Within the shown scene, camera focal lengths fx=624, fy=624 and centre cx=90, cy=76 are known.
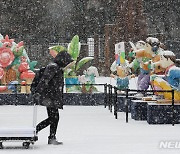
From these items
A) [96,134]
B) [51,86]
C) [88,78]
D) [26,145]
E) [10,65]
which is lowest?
[96,134]

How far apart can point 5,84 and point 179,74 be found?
995 centimetres

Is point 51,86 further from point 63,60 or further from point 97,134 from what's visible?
point 97,134

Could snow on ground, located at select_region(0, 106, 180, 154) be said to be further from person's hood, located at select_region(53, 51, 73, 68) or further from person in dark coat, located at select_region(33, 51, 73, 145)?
person's hood, located at select_region(53, 51, 73, 68)

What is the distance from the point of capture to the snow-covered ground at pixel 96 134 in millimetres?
10969

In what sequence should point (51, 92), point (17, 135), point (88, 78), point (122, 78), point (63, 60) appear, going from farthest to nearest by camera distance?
point (88, 78) < point (122, 78) < point (63, 60) < point (51, 92) < point (17, 135)

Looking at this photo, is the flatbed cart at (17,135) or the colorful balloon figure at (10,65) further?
the colorful balloon figure at (10,65)

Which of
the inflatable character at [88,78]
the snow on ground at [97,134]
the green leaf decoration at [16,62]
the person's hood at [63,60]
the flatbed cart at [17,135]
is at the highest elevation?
the person's hood at [63,60]

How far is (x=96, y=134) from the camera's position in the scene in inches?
532

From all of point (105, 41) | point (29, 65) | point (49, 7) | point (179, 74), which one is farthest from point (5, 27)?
point (179, 74)

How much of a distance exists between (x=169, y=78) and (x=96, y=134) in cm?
313

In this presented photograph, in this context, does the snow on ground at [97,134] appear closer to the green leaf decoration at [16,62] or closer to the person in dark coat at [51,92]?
the person in dark coat at [51,92]

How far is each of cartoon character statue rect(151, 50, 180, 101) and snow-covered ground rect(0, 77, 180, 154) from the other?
947 mm

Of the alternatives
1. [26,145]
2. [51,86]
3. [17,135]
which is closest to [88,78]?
[51,86]

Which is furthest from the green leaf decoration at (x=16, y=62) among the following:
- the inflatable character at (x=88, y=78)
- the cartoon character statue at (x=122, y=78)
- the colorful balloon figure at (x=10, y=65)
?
the cartoon character statue at (x=122, y=78)
